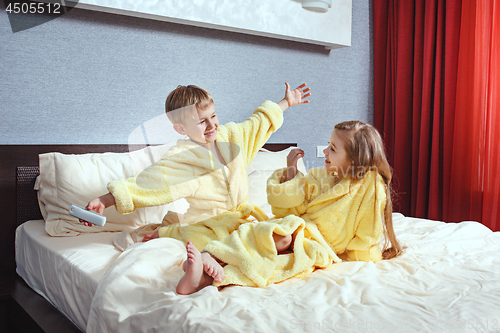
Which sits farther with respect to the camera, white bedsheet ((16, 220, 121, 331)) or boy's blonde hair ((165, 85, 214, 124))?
boy's blonde hair ((165, 85, 214, 124))

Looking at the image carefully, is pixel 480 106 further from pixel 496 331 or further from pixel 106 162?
pixel 106 162

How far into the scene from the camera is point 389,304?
93cm

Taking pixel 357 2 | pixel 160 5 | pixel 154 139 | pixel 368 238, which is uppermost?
pixel 357 2

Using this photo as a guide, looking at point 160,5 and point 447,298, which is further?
point 160,5

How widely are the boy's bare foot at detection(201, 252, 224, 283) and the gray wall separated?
118cm

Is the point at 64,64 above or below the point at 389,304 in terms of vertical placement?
above

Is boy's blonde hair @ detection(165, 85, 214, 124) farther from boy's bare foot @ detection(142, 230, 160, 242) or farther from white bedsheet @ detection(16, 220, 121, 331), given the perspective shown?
white bedsheet @ detection(16, 220, 121, 331)

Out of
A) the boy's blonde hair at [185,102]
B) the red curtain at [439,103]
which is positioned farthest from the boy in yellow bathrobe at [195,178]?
the red curtain at [439,103]

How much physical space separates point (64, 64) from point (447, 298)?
1.82m

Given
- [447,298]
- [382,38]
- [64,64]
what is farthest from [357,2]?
[447,298]

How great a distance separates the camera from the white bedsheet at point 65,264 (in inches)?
45.7

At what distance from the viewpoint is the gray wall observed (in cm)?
177

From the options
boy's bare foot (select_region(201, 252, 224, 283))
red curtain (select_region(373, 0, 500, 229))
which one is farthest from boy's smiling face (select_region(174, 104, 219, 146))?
red curtain (select_region(373, 0, 500, 229))

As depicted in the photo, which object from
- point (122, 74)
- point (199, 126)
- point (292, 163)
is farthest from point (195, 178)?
point (122, 74)
